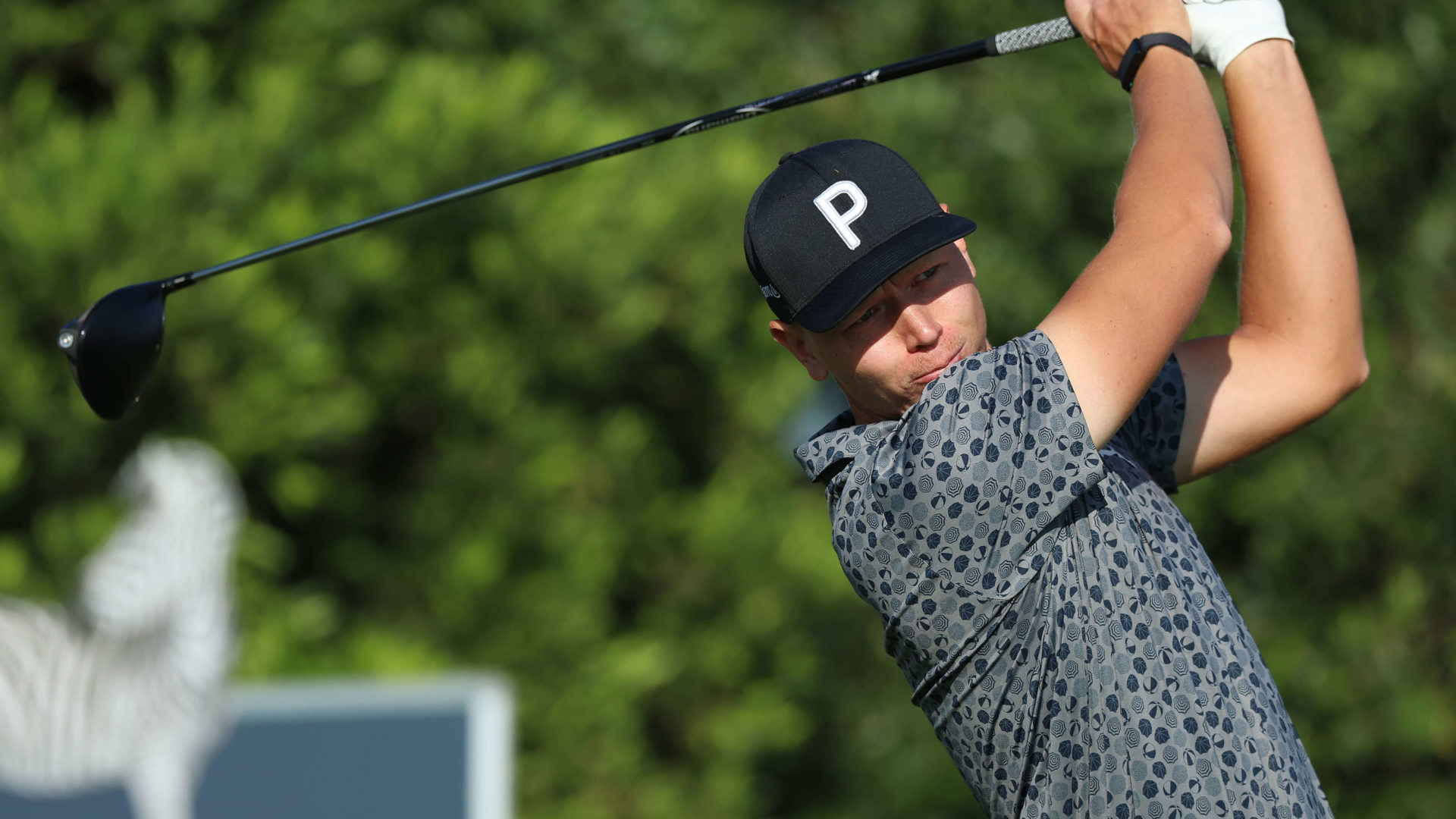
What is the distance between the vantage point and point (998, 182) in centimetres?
685

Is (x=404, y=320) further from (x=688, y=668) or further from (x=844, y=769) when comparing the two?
(x=844, y=769)

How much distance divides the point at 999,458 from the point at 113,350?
1317mm

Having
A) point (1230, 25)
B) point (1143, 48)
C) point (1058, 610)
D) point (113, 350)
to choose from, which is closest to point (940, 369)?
point (1058, 610)

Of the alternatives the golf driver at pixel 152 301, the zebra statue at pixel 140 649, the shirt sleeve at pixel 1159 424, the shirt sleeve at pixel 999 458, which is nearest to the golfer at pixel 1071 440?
the shirt sleeve at pixel 999 458

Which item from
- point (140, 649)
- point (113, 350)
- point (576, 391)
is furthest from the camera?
point (576, 391)

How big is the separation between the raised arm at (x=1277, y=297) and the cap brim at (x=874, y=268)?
0.42 metres

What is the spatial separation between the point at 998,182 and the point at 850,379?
5.29 m

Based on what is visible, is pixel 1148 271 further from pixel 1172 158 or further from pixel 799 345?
pixel 799 345

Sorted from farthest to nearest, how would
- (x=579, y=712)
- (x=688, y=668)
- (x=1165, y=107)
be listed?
(x=688, y=668) < (x=579, y=712) < (x=1165, y=107)

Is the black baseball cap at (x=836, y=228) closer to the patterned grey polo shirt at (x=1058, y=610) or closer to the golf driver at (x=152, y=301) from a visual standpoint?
the patterned grey polo shirt at (x=1058, y=610)

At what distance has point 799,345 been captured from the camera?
→ 1.87 meters

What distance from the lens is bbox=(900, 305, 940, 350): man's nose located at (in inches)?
66.3

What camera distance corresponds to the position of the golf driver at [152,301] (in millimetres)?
2053

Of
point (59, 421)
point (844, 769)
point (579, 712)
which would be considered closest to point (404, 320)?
point (59, 421)
